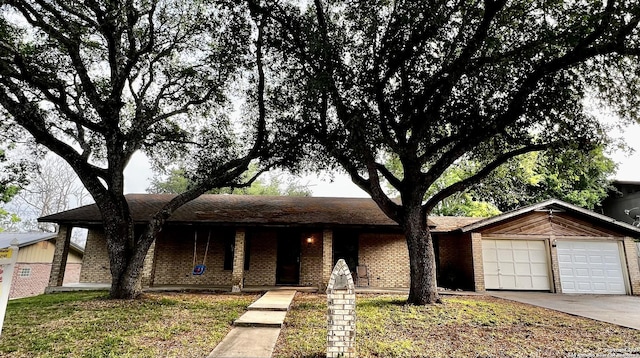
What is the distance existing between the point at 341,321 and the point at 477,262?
9682 millimetres

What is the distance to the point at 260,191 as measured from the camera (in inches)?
1262

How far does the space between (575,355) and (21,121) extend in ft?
41.3

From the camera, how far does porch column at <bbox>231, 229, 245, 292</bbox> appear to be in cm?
1134

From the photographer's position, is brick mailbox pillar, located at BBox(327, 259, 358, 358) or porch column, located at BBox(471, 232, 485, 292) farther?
porch column, located at BBox(471, 232, 485, 292)

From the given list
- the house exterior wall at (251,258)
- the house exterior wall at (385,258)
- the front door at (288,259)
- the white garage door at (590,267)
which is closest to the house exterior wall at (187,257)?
the house exterior wall at (251,258)

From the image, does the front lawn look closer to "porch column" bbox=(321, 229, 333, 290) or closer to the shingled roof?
"porch column" bbox=(321, 229, 333, 290)

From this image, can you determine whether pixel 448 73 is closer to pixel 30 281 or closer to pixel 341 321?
pixel 341 321

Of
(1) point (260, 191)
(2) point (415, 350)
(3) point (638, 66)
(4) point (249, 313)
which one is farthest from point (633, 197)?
(1) point (260, 191)

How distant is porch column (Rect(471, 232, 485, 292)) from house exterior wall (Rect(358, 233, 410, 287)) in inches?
98.7

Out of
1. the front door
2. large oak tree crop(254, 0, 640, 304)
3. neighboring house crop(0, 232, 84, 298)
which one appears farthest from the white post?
neighboring house crop(0, 232, 84, 298)

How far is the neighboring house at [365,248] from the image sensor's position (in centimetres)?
1201

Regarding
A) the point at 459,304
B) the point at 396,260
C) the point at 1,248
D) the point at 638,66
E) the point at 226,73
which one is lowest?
the point at 459,304

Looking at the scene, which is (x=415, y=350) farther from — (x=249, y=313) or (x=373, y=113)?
(x=373, y=113)

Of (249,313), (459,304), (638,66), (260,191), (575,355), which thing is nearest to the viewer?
(575,355)
